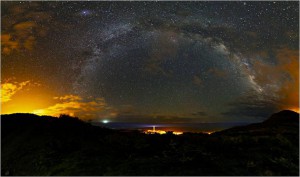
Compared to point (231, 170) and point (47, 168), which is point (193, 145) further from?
point (47, 168)

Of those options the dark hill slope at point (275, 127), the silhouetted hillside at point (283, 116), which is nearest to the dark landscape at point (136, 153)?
the dark hill slope at point (275, 127)

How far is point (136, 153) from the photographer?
1441 cm

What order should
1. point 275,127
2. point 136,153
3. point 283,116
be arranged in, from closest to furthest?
1. point 136,153
2. point 275,127
3. point 283,116

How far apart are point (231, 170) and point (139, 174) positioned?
161 inches

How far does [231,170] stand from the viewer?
11.6 m

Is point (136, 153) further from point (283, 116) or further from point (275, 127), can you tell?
point (283, 116)

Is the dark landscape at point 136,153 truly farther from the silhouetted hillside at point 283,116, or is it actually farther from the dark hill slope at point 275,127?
the silhouetted hillside at point 283,116

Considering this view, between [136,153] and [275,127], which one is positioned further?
[275,127]

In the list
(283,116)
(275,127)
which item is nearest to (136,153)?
(275,127)

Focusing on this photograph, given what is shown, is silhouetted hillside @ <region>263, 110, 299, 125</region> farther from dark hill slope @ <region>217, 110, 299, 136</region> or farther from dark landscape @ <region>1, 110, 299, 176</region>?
dark landscape @ <region>1, 110, 299, 176</region>

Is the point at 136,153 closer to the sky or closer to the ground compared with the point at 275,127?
closer to the ground

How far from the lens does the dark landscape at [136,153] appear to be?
12.1m

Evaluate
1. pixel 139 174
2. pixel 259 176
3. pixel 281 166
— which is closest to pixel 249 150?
pixel 281 166

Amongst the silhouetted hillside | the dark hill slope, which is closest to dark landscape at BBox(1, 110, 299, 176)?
the dark hill slope
